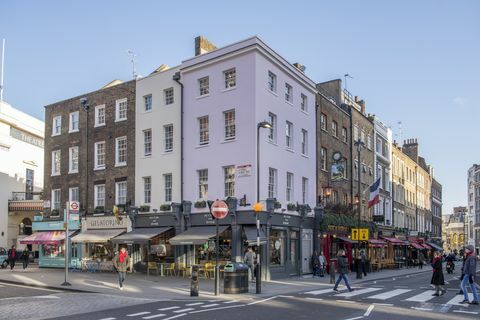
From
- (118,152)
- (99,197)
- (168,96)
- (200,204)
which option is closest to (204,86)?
(168,96)

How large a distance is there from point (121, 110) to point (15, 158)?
856 inches

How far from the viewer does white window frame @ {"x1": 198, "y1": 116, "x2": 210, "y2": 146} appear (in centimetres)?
2930

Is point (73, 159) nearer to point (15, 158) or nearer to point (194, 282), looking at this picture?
point (15, 158)

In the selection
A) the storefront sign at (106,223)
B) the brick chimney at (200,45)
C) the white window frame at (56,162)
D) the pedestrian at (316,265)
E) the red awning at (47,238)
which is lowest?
the pedestrian at (316,265)

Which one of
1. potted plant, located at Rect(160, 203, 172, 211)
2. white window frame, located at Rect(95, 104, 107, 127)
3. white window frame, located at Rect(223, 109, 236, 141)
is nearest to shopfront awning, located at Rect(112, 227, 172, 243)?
A: potted plant, located at Rect(160, 203, 172, 211)

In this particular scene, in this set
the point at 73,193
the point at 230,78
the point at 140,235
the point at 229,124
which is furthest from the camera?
the point at 73,193

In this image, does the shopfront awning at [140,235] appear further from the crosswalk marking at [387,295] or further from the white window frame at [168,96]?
the crosswalk marking at [387,295]

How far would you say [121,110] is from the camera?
3416 centimetres

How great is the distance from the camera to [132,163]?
3278 cm

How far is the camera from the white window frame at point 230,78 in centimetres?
2836

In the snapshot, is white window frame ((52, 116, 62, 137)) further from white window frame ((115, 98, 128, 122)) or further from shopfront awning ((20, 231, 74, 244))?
shopfront awning ((20, 231, 74, 244))

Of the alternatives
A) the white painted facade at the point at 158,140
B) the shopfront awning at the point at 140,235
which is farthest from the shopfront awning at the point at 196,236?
the white painted facade at the point at 158,140

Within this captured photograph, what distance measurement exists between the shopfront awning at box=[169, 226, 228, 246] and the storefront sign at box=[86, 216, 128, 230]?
5975 mm

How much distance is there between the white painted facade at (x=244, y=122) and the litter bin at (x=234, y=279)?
24.6ft
